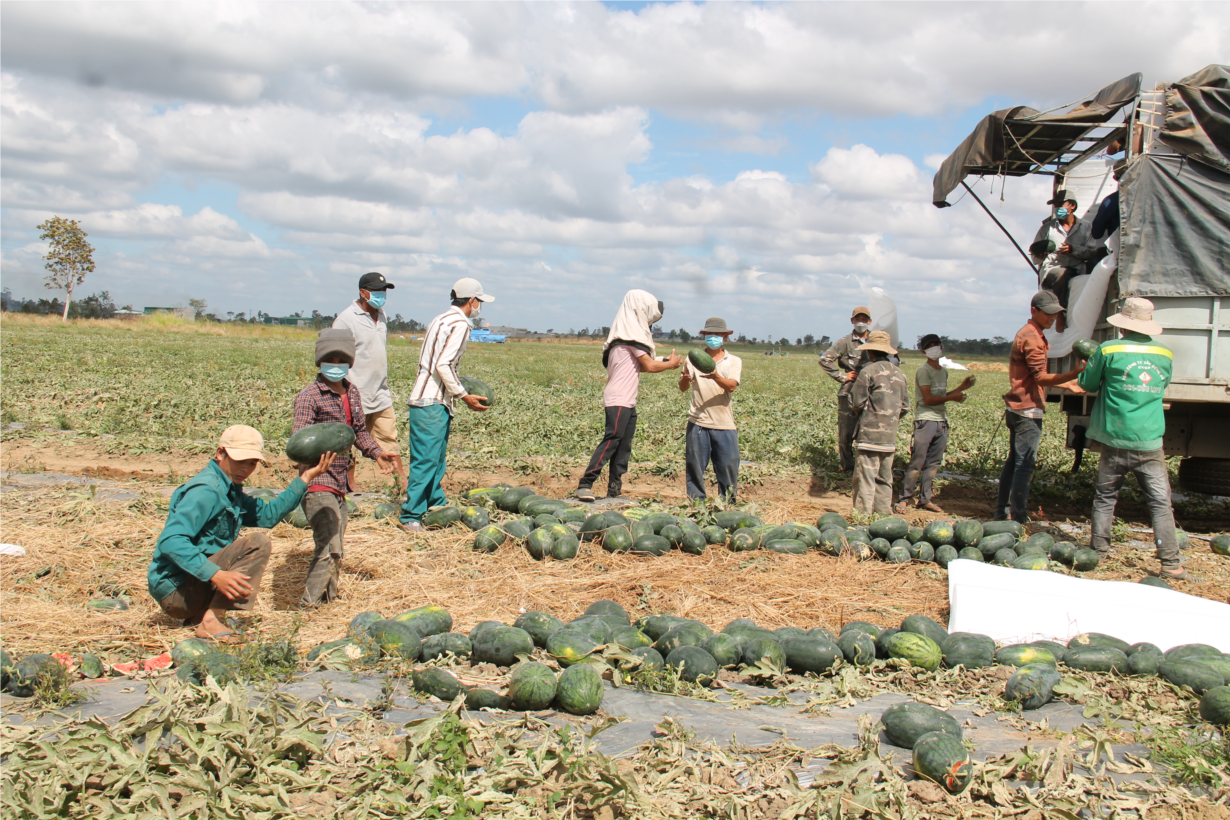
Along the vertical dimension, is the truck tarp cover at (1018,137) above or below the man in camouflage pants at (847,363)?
above

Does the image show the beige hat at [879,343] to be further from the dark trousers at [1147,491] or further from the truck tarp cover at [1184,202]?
the dark trousers at [1147,491]

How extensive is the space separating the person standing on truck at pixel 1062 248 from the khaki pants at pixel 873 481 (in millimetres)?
2535

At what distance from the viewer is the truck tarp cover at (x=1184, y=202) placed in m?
7.98

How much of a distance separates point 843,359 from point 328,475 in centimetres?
738

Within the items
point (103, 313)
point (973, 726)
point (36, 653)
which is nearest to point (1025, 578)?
point (973, 726)

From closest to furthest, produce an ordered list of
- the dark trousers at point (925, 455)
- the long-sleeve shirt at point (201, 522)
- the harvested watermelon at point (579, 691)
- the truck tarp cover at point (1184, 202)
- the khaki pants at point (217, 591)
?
the harvested watermelon at point (579, 691)
the long-sleeve shirt at point (201, 522)
the khaki pants at point (217, 591)
the truck tarp cover at point (1184, 202)
the dark trousers at point (925, 455)

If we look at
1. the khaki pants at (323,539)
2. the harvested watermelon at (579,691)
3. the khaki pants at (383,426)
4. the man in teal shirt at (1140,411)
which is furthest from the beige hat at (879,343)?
the harvested watermelon at (579,691)

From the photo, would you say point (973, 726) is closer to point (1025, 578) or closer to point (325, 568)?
point (1025, 578)

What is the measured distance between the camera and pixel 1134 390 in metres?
7.18

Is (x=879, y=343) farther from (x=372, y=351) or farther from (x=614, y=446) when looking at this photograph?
(x=372, y=351)

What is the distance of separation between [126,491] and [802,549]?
7.02m

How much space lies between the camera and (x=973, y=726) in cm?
409

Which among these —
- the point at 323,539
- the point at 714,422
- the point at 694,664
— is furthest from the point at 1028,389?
the point at 323,539

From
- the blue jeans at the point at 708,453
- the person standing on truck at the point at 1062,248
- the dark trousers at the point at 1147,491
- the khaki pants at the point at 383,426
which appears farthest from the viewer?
the person standing on truck at the point at 1062,248
